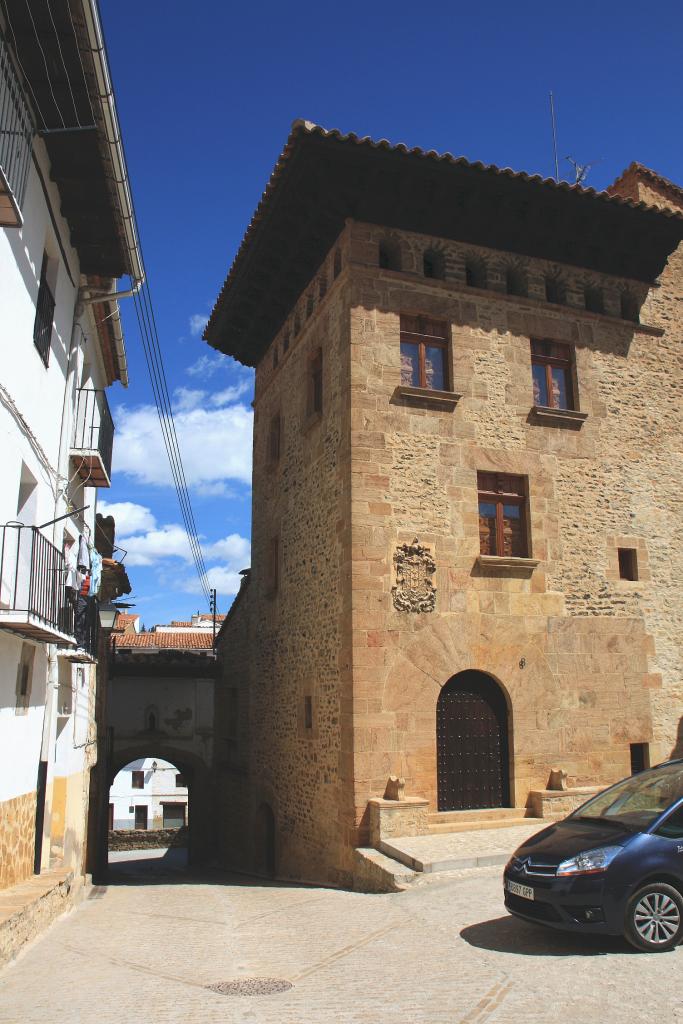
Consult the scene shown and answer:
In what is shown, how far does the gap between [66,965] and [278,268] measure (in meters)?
12.7

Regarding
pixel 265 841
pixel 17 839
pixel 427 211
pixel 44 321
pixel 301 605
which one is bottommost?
pixel 265 841

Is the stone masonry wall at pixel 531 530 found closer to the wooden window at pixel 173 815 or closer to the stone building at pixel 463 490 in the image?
the stone building at pixel 463 490

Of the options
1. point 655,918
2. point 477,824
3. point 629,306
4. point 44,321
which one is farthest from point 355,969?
point 629,306

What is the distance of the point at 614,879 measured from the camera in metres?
→ 6.18

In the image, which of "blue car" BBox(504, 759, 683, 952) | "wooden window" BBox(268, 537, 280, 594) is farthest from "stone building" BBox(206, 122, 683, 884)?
"blue car" BBox(504, 759, 683, 952)

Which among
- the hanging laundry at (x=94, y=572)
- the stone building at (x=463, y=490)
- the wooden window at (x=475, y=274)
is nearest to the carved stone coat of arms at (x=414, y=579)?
the stone building at (x=463, y=490)

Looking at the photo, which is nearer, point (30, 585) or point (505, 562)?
point (30, 585)

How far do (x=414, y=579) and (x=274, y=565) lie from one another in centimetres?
523

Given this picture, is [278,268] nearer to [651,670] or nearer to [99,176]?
[99,176]

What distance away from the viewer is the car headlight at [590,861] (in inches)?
247

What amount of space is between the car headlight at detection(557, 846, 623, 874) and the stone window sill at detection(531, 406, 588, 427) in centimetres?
879

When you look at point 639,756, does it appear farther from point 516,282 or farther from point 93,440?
point 93,440

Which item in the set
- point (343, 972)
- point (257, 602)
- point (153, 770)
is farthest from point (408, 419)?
point (153, 770)

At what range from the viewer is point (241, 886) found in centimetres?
1312
